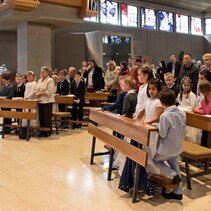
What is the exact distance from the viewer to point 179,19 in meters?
20.3

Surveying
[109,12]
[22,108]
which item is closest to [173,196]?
[22,108]

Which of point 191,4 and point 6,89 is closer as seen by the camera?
point 6,89

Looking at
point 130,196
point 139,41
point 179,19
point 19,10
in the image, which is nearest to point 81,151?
point 130,196

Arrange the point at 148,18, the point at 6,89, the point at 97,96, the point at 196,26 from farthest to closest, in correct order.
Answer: the point at 196,26 < the point at 148,18 < the point at 97,96 < the point at 6,89

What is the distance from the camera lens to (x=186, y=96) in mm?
5301

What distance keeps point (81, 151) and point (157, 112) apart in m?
2.22

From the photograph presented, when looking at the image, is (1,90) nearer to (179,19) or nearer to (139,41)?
(139,41)

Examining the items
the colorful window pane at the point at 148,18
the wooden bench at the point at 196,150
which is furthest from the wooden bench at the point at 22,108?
the colorful window pane at the point at 148,18

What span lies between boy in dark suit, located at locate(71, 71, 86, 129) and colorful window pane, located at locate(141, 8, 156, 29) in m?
11.3

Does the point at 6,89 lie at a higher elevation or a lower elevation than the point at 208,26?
lower

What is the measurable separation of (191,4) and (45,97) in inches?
601

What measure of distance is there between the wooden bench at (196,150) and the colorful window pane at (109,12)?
1283 cm

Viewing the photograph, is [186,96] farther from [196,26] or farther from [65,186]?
[196,26]

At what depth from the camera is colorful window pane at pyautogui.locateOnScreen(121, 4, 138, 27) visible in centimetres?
1742
